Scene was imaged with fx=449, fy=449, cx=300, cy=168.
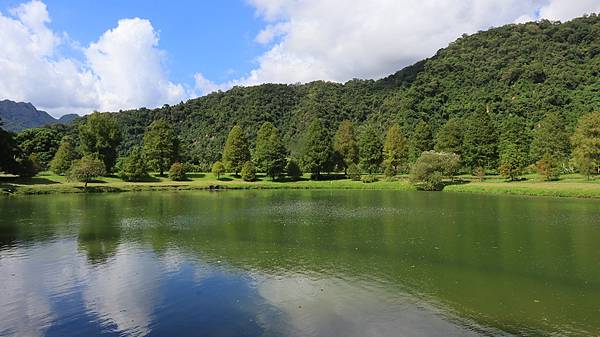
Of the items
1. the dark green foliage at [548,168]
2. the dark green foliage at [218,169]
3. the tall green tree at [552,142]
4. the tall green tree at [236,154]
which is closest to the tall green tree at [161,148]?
the dark green foliage at [218,169]

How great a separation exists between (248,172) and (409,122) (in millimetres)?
52023

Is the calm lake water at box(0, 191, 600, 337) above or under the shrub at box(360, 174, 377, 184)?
under

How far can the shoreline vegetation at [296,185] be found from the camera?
51969 millimetres

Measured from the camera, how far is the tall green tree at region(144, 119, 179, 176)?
7400 centimetres

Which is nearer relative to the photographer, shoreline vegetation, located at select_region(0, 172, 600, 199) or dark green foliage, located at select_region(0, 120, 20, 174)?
shoreline vegetation, located at select_region(0, 172, 600, 199)

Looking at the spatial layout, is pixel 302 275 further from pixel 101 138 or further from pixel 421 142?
pixel 101 138

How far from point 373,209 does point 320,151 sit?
36699 mm

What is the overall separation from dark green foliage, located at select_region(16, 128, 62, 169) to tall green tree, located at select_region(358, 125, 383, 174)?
55121 millimetres

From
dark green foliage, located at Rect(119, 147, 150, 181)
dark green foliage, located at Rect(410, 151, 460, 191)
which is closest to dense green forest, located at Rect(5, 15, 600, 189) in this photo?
dark green foliage, located at Rect(410, 151, 460, 191)

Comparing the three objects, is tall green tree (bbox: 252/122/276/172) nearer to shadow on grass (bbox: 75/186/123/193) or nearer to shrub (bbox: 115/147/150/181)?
shrub (bbox: 115/147/150/181)

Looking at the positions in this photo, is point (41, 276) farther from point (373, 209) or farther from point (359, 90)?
point (359, 90)

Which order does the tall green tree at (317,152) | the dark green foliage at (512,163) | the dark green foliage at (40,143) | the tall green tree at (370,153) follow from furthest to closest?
the dark green foliage at (40,143) < the tall green tree at (370,153) < the tall green tree at (317,152) < the dark green foliage at (512,163)

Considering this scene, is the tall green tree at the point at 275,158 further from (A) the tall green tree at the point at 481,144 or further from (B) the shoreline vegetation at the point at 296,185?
(A) the tall green tree at the point at 481,144

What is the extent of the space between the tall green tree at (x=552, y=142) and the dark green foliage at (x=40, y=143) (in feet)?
265
